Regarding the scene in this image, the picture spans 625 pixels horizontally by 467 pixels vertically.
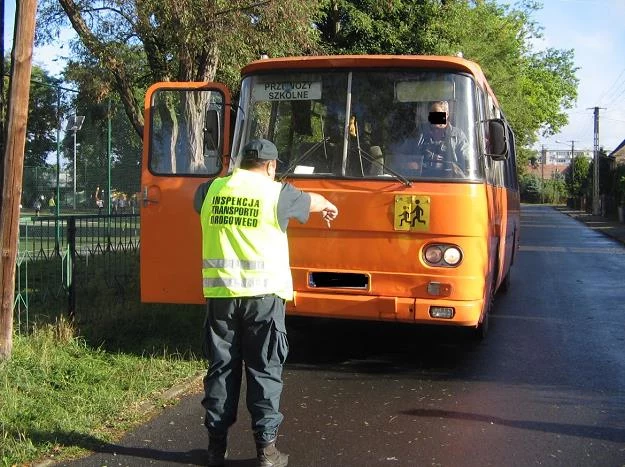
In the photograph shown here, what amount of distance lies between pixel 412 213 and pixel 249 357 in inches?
87.0

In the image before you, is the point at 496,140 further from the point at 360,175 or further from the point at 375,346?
the point at 375,346

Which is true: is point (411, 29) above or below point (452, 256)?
above

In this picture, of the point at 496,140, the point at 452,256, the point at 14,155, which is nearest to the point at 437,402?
the point at 452,256

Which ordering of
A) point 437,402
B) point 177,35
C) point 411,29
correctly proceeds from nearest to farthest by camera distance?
point 437,402, point 177,35, point 411,29

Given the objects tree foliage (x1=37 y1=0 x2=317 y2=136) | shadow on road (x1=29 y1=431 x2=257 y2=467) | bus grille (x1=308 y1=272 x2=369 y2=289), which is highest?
tree foliage (x1=37 y1=0 x2=317 y2=136)

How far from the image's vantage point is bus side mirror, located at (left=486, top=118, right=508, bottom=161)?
6.24 meters

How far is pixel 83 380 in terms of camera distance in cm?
587

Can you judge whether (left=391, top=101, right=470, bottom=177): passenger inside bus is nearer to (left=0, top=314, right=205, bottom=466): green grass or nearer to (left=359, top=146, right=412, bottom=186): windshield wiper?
(left=359, top=146, right=412, bottom=186): windshield wiper

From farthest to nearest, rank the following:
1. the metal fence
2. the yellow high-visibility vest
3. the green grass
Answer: the metal fence → the green grass → the yellow high-visibility vest

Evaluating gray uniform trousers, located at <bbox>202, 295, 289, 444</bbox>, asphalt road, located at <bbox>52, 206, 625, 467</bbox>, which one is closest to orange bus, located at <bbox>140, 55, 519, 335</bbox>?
asphalt road, located at <bbox>52, 206, 625, 467</bbox>

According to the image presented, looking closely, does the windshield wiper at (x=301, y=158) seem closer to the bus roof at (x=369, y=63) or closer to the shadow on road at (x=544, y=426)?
the bus roof at (x=369, y=63)

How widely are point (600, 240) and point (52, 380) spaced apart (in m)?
24.2

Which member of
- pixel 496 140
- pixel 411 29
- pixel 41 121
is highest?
pixel 411 29

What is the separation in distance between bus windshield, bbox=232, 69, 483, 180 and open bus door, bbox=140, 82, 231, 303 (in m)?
0.23
